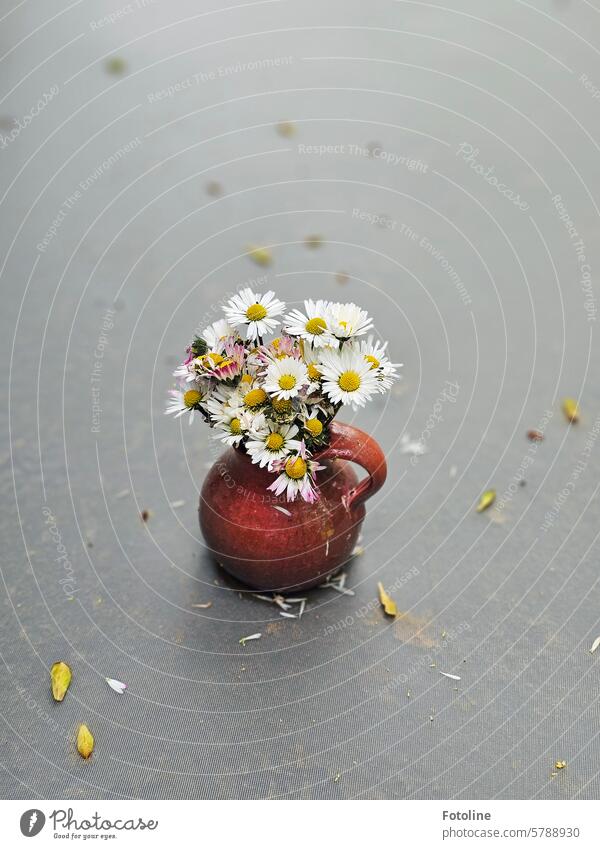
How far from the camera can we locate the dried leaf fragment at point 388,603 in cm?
137

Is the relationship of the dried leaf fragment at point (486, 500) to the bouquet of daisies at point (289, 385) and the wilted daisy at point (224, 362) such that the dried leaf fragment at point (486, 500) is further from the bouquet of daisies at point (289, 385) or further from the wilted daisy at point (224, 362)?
the wilted daisy at point (224, 362)

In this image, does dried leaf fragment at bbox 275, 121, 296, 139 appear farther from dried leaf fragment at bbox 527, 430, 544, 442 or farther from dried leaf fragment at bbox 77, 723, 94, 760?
dried leaf fragment at bbox 77, 723, 94, 760

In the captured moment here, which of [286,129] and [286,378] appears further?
[286,129]

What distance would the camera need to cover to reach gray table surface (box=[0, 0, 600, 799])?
122cm

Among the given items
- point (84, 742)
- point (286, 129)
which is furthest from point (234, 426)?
point (286, 129)

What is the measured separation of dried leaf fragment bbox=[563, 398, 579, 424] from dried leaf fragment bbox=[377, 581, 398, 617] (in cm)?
59

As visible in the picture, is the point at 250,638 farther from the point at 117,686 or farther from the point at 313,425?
the point at 313,425

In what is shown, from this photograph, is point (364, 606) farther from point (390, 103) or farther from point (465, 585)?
point (390, 103)

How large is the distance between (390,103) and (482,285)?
0.85 m

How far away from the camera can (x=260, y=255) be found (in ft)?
7.18

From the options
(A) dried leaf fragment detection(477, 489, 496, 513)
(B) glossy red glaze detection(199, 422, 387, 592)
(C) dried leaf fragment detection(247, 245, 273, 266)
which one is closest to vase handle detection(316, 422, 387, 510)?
(B) glossy red glaze detection(199, 422, 387, 592)

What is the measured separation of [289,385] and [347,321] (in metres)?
0.11

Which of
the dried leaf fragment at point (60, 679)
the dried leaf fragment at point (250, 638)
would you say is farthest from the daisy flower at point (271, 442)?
the dried leaf fragment at point (60, 679)
